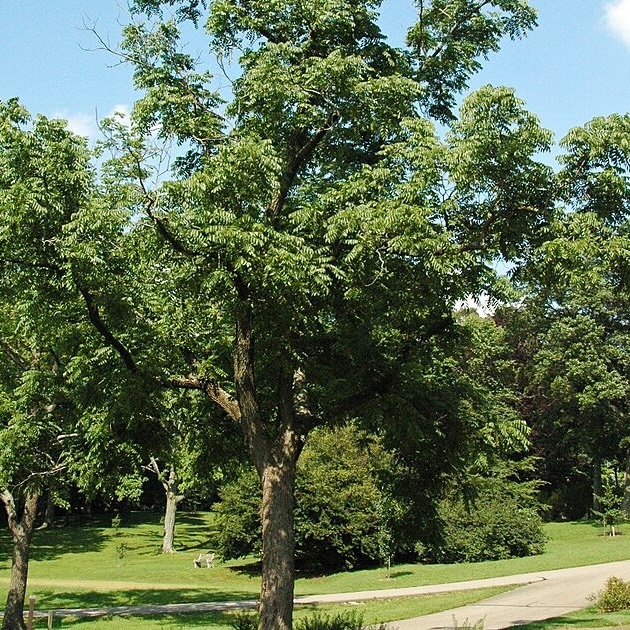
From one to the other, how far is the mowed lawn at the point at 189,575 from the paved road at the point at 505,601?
1078 millimetres

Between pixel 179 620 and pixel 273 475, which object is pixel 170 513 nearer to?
pixel 179 620

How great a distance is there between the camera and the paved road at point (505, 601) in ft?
52.5

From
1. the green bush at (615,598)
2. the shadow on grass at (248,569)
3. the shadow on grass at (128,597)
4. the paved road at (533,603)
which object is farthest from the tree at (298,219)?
the shadow on grass at (248,569)

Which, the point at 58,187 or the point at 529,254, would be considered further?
the point at 529,254

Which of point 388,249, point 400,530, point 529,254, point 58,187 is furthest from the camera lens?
point 400,530

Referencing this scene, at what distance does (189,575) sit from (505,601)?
16852mm

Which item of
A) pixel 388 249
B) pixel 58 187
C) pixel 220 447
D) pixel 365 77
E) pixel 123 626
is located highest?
pixel 365 77

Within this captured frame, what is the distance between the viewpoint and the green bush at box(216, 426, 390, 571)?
2953 centimetres

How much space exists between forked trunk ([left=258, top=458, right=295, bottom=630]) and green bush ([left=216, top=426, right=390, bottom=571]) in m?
18.5

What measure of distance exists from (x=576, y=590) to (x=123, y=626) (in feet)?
38.4

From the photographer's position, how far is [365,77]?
11.5 meters

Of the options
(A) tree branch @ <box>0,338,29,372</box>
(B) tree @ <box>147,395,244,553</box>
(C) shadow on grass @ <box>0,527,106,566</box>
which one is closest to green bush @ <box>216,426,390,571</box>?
(A) tree branch @ <box>0,338,29,372</box>

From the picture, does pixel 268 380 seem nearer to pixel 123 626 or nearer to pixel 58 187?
pixel 58 187

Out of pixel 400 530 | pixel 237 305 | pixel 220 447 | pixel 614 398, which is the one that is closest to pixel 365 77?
pixel 237 305
